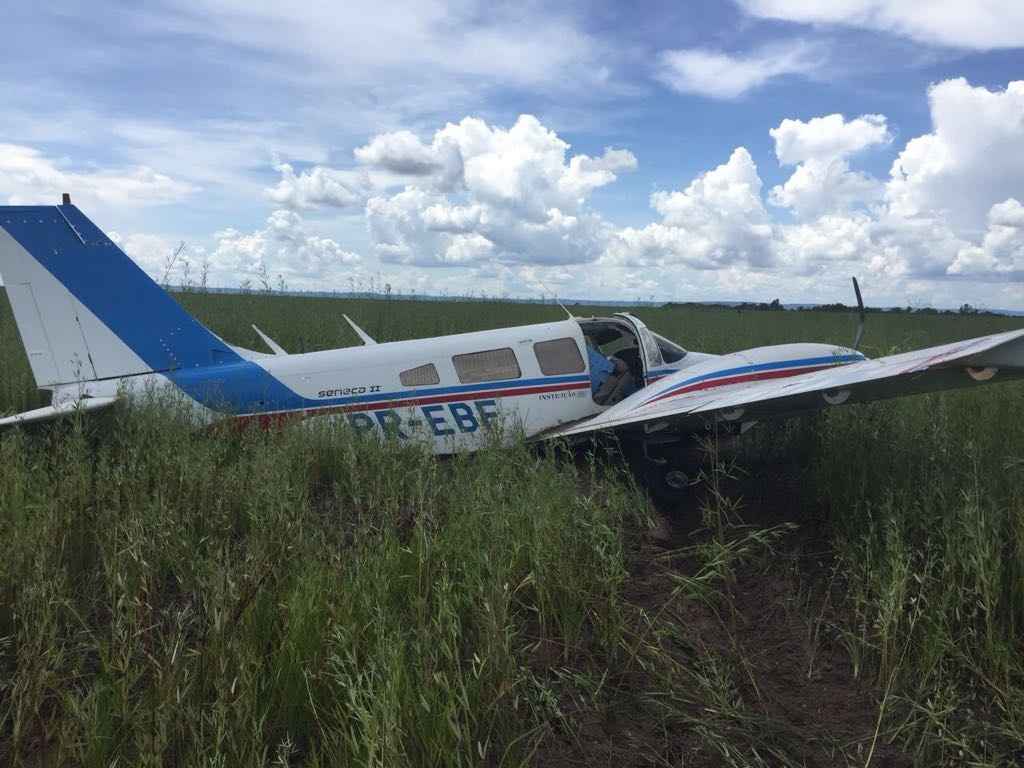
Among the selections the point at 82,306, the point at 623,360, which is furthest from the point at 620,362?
the point at 82,306

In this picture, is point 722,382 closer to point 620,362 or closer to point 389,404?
point 620,362

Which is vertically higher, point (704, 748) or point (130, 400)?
point (130, 400)

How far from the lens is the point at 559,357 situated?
7238 mm

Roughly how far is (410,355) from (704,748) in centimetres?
504

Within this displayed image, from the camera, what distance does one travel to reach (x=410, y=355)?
22.6 ft

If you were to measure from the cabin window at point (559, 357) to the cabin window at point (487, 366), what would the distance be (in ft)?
1.00

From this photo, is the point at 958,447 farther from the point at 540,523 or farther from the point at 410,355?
the point at 410,355

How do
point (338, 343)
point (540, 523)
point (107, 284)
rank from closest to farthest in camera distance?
1. point (540, 523)
2. point (107, 284)
3. point (338, 343)

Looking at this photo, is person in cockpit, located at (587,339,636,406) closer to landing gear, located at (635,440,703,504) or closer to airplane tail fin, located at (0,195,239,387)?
landing gear, located at (635,440,703,504)

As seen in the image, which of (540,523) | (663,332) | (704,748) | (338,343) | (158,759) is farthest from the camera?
(663,332)

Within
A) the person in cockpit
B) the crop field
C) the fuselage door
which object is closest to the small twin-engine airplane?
the person in cockpit

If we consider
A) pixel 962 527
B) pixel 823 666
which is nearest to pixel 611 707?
pixel 823 666

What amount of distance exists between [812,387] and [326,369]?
449 cm

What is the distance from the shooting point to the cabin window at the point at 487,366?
6949 millimetres
